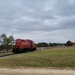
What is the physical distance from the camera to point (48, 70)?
22.5m

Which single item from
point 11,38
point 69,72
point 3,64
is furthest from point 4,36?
point 69,72

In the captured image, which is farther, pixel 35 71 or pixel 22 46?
pixel 22 46

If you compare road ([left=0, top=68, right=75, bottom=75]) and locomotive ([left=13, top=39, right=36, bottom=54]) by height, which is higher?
locomotive ([left=13, top=39, right=36, bottom=54])

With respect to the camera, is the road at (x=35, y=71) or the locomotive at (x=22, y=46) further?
the locomotive at (x=22, y=46)

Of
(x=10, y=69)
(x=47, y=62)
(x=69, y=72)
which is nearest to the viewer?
(x=69, y=72)

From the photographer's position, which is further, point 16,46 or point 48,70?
point 16,46

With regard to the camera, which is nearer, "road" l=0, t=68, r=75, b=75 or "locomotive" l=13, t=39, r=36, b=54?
"road" l=0, t=68, r=75, b=75

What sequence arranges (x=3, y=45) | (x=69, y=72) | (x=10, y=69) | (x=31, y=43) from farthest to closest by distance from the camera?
(x=3, y=45) → (x=31, y=43) → (x=10, y=69) → (x=69, y=72)

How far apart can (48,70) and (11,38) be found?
74.3 m

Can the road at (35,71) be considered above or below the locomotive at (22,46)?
below

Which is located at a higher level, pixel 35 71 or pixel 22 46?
pixel 22 46

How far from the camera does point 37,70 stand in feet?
74.2

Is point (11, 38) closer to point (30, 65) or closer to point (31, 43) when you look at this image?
point (31, 43)

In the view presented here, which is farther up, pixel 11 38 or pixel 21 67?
pixel 11 38
